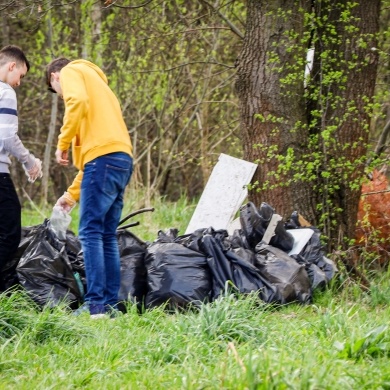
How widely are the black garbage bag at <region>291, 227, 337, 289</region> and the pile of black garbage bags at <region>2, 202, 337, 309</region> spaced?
0.01 m

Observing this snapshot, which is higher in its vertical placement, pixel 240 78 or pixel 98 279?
pixel 240 78

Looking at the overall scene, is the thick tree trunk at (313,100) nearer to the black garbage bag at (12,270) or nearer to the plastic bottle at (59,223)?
the plastic bottle at (59,223)

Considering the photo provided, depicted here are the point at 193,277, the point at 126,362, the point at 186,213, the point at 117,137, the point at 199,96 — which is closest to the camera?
the point at 126,362

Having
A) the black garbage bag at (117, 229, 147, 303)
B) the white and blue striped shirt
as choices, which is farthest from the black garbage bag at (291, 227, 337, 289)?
the white and blue striped shirt

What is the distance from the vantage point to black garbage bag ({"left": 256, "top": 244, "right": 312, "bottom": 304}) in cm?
598

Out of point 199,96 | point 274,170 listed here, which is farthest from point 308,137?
point 199,96

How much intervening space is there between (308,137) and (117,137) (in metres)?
2.04

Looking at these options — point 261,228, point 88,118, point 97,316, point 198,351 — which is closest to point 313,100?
point 261,228

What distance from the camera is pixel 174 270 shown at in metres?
5.97

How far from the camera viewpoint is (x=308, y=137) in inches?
275

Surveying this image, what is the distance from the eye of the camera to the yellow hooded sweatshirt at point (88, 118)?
5430mm

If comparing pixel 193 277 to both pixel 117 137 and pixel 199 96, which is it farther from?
pixel 199 96

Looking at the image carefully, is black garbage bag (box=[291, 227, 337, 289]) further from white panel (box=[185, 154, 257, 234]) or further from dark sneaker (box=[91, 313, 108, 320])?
dark sneaker (box=[91, 313, 108, 320])

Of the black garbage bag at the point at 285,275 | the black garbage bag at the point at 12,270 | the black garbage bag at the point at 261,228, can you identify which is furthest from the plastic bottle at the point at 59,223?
the black garbage bag at the point at 285,275
